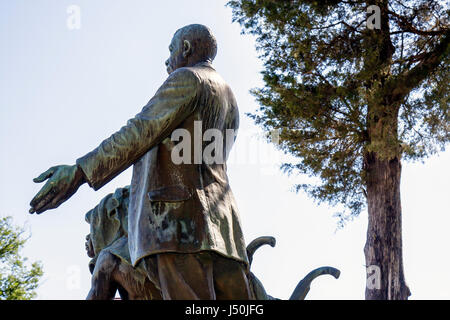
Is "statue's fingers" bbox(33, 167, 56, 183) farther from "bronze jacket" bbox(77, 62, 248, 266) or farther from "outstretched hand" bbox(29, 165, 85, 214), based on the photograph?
"bronze jacket" bbox(77, 62, 248, 266)

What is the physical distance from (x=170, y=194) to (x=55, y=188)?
56cm


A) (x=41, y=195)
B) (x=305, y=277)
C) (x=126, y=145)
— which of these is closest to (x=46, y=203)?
(x=41, y=195)

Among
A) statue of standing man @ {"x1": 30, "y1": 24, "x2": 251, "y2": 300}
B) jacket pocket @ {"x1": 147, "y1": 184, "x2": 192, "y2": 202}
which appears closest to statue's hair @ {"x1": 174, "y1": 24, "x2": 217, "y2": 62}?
statue of standing man @ {"x1": 30, "y1": 24, "x2": 251, "y2": 300}

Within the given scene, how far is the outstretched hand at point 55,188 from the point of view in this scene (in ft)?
11.7

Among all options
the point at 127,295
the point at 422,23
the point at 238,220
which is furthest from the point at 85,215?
the point at 422,23

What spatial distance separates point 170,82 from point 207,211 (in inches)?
28.4

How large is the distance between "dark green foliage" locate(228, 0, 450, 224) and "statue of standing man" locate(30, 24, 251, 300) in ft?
26.1

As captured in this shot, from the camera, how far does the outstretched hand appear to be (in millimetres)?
3561

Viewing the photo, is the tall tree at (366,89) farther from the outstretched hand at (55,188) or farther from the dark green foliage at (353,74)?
the outstretched hand at (55,188)

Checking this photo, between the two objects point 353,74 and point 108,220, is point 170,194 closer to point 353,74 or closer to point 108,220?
point 108,220

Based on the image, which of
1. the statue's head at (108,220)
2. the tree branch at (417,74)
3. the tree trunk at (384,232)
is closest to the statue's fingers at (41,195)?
the statue's head at (108,220)

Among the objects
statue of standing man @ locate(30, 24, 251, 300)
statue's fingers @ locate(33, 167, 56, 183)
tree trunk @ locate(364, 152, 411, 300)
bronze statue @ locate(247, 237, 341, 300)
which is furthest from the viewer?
tree trunk @ locate(364, 152, 411, 300)

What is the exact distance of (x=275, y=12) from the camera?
11.8 metres

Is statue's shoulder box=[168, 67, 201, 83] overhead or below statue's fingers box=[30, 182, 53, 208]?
overhead
